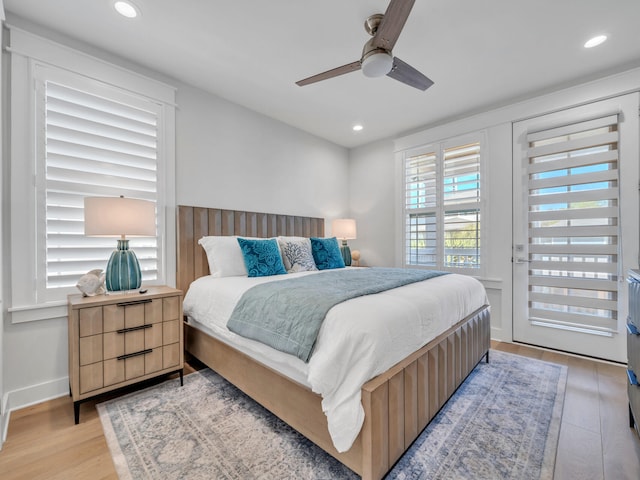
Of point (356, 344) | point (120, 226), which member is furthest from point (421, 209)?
point (120, 226)

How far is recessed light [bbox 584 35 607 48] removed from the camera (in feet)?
7.32

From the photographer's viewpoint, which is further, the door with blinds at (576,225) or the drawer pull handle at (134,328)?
the door with blinds at (576,225)

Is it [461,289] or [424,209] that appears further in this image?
[424,209]

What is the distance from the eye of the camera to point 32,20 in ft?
6.77

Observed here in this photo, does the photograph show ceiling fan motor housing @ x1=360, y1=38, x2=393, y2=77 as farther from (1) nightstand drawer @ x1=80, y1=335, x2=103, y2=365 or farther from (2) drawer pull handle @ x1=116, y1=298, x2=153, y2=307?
(1) nightstand drawer @ x1=80, y1=335, x2=103, y2=365

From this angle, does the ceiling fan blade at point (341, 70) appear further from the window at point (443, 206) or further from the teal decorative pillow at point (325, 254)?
the window at point (443, 206)

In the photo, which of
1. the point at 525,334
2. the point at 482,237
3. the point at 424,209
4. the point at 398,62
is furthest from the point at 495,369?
the point at 398,62

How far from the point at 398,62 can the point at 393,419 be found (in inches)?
84.2

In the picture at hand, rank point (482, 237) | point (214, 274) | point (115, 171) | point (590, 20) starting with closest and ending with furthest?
point (590, 20), point (115, 171), point (214, 274), point (482, 237)

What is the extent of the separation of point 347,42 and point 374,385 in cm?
247

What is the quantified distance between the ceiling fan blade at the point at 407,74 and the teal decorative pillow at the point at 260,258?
5.81ft

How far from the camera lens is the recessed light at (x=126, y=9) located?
1907 mm

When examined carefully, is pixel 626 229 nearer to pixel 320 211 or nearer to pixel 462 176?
pixel 462 176

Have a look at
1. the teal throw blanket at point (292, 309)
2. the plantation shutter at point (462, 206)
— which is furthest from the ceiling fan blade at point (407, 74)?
the plantation shutter at point (462, 206)
